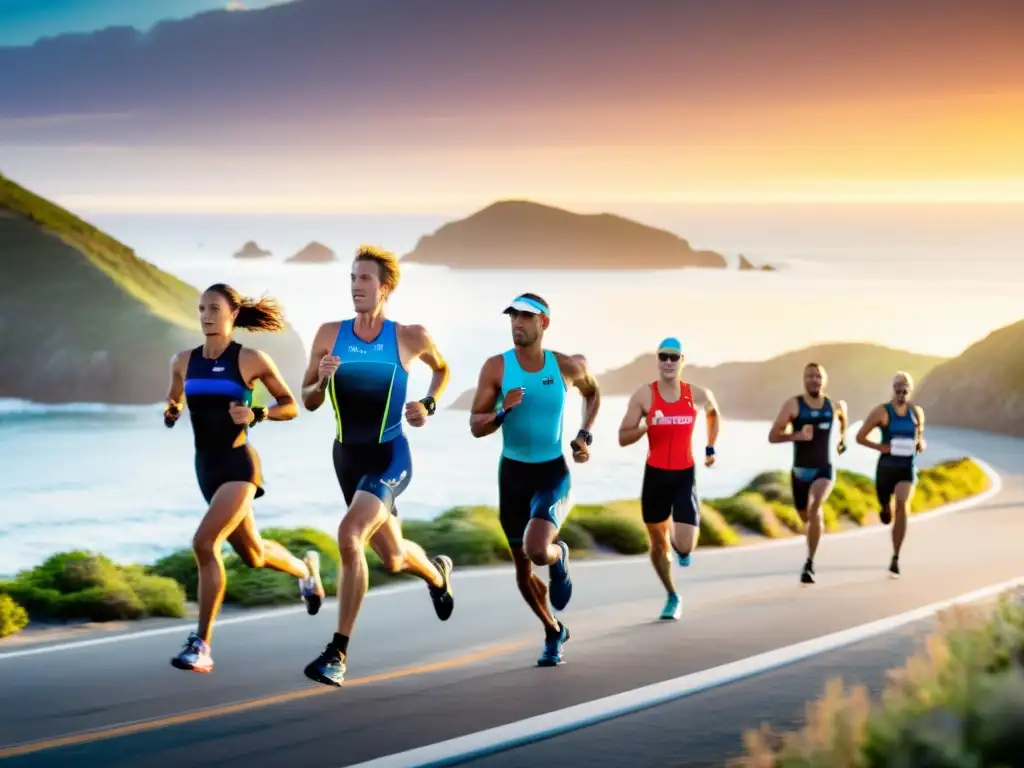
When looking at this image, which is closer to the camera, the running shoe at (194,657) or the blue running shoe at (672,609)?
the running shoe at (194,657)

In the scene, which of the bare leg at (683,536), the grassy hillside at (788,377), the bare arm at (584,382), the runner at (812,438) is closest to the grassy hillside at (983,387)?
the grassy hillside at (788,377)

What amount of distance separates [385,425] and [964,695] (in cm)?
493

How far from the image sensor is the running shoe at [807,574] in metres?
16.8

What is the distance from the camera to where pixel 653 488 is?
14023 mm

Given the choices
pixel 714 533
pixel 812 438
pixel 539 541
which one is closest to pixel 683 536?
pixel 539 541

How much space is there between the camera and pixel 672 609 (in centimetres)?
1410

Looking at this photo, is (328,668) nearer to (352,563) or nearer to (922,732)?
(352,563)

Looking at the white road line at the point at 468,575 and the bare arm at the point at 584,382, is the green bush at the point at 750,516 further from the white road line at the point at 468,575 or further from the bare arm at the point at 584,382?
the bare arm at the point at 584,382

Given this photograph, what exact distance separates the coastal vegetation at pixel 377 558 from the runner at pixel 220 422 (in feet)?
10.1

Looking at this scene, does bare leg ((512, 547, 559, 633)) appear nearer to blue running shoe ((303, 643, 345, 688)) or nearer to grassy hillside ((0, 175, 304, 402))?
blue running shoe ((303, 643, 345, 688))

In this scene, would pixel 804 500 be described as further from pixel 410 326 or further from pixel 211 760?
pixel 211 760

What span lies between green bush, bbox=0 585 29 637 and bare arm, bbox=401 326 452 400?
400cm

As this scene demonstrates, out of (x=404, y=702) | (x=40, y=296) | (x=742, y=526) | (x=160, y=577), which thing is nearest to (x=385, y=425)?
(x=404, y=702)

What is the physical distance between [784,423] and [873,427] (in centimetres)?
127
